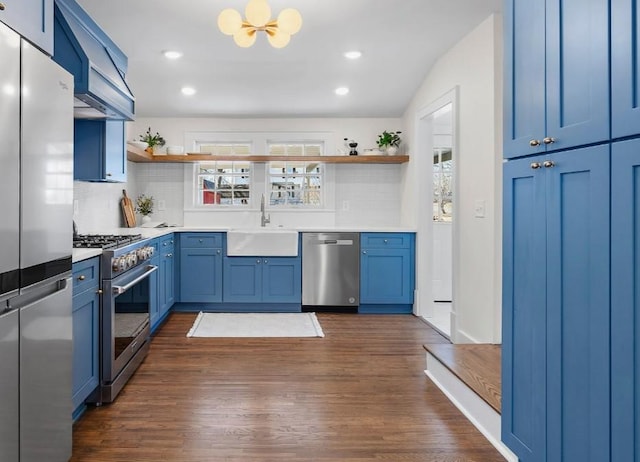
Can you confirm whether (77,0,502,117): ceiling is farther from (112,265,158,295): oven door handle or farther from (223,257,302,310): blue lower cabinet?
(112,265,158,295): oven door handle

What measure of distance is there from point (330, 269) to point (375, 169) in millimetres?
1455

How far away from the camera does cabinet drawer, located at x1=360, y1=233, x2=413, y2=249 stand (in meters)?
5.12

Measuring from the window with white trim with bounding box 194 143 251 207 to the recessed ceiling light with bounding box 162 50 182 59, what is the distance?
172cm

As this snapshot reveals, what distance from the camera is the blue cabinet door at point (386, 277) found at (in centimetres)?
514

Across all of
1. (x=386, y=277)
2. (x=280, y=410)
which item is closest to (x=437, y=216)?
(x=386, y=277)

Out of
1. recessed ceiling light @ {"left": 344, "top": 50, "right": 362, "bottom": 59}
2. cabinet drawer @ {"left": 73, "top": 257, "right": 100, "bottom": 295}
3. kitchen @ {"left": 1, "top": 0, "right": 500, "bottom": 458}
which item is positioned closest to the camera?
cabinet drawer @ {"left": 73, "top": 257, "right": 100, "bottom": 295}

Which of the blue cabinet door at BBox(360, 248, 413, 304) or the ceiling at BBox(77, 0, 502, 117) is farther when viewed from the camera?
the blue cabinet door at BBox(360, 248, 413, 304)

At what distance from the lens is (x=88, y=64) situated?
8.47 ft

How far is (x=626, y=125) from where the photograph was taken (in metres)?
1.29

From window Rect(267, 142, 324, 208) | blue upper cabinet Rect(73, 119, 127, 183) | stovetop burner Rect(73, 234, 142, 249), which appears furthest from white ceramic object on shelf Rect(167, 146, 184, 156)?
stovetop burner Rect(73, 234, 142, 249)

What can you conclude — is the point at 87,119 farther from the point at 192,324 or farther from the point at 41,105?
the point at 192,324

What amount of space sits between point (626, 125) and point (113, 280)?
2514 mm

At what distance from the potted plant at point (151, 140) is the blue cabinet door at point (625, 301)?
4.91 m

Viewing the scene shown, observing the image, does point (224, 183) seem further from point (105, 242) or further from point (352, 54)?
point (105, 242)
